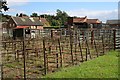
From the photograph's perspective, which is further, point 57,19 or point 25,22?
point 57,19

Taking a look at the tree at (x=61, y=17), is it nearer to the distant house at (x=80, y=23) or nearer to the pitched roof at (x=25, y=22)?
the distant house at (x=80, y=23)

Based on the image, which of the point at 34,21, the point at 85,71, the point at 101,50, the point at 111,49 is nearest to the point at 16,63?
the point at 85,71

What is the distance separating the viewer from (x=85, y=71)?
1031 cm

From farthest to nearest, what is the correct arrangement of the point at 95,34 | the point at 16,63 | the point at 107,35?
the point at 95,34, the point at 107,35, the point at 16,63

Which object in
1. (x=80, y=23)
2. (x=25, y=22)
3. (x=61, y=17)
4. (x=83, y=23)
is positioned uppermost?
(x=61, y=17)

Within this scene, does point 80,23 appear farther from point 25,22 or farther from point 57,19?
point 57,19

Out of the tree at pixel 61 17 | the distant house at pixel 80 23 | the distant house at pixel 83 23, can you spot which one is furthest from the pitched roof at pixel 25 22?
the tree at pixel 61 17

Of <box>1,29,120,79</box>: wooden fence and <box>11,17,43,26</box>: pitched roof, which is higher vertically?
<box>11,17,43,26</box>: pitched roof

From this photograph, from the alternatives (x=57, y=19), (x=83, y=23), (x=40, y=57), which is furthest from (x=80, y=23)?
(x=40, y=57)

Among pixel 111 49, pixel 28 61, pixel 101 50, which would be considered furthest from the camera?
pixel 111 49

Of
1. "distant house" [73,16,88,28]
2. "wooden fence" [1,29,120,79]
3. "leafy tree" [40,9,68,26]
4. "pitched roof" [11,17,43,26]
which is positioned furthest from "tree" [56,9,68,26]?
"wooden fence" [1,29,120,79]

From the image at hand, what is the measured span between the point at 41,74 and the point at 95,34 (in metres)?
16.9

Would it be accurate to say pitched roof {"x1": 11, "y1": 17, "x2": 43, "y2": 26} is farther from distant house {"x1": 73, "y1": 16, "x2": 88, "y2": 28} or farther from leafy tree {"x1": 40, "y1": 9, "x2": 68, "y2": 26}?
leafy tree {"x1": 40, "y1": 9, "x2": 68, "y2": 26}

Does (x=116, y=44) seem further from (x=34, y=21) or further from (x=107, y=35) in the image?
(x=34, y=21)
